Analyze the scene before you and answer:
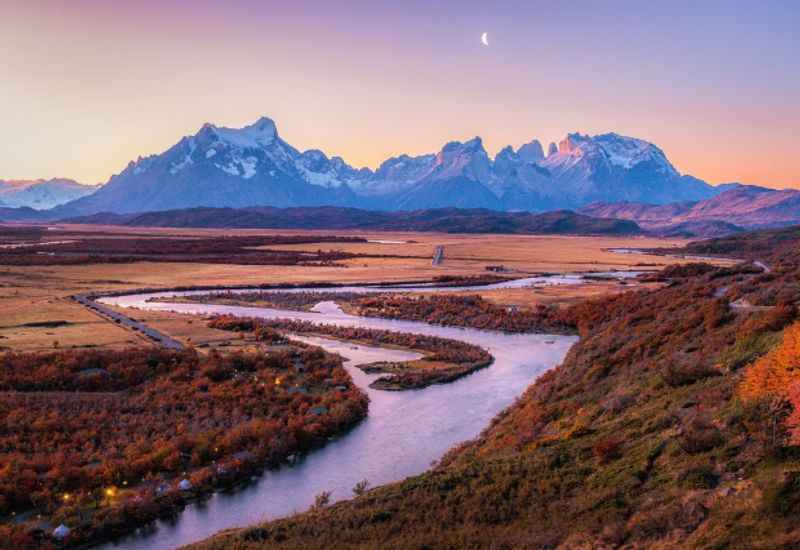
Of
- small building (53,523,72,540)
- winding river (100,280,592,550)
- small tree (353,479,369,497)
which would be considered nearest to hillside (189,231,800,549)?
small tree (353,479,369,497)

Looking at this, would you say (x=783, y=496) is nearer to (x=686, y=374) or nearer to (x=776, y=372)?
(x=776, y=372)

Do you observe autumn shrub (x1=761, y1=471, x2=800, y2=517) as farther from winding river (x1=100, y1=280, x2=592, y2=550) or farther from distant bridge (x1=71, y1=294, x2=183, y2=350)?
distant bridge (x1=71, y1=294, x2=183, y2=350)

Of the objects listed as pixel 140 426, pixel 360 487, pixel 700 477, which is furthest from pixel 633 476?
pixel 140 426

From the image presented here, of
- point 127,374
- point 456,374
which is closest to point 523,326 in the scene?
point 456,374

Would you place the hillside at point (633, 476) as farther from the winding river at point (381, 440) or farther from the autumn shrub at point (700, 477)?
the winding river at point (381, 440)

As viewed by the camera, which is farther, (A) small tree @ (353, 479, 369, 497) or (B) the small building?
(A) small tree @ (353, 479, 369, 497)

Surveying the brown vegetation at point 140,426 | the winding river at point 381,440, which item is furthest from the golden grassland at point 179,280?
the winding river at point 381,440
